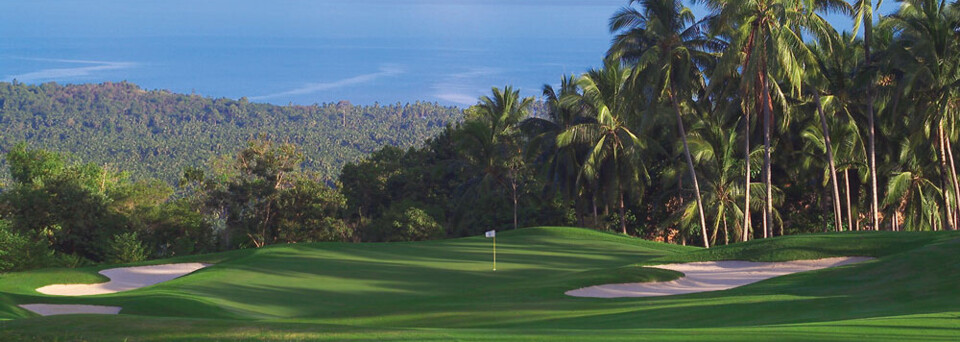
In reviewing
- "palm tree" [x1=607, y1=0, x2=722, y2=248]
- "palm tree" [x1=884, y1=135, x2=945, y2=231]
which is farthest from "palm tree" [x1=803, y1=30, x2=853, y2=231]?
"palm tree" [x1=607, y1=0, x2=722, y2=248]

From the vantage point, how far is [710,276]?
24.0 metres

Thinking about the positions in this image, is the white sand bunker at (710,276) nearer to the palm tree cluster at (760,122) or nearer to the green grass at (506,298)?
the green grass at (506,298)

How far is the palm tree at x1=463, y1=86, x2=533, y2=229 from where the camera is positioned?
55469 mm

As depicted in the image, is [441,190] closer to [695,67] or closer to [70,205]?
[70,205]

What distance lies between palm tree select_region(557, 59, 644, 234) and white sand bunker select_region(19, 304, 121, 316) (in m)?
29.2

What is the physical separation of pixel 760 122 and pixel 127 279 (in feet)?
91.2

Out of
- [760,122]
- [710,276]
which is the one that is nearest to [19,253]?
[710,276]

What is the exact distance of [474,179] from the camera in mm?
57219

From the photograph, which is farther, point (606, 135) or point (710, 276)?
point (606, 135)

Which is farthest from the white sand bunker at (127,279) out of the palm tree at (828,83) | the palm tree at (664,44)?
the palm tree at (828,83)

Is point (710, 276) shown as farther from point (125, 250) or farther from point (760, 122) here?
point (125, 250)

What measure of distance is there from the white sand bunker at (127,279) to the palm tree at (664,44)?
18845 mm

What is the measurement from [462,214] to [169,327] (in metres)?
46.7

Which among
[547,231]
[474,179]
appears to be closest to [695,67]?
[547,231]
